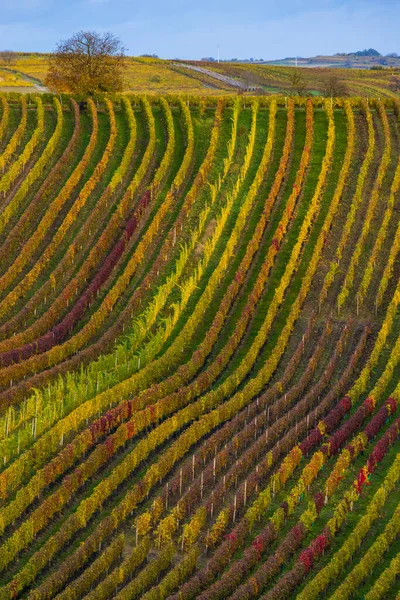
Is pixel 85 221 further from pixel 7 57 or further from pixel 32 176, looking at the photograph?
pixel 7 57

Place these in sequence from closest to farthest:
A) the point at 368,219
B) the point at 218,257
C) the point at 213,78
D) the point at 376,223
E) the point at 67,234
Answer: the point at 218,257 < the point at 67,234 < the point at 368,219 < the point at 376,223 < the point at 213,78

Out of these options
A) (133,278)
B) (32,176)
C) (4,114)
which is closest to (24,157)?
(32,176)

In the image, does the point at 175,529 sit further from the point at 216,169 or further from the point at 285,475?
the point at 216,169

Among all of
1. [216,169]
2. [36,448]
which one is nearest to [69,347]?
[36,448]

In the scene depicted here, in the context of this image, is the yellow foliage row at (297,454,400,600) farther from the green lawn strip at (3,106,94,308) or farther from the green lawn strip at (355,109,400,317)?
the green lawn strip at (3,106,94,308)

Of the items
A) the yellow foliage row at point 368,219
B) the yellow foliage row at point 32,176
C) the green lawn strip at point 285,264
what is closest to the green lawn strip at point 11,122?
the yellow foliage row at point 32,176
